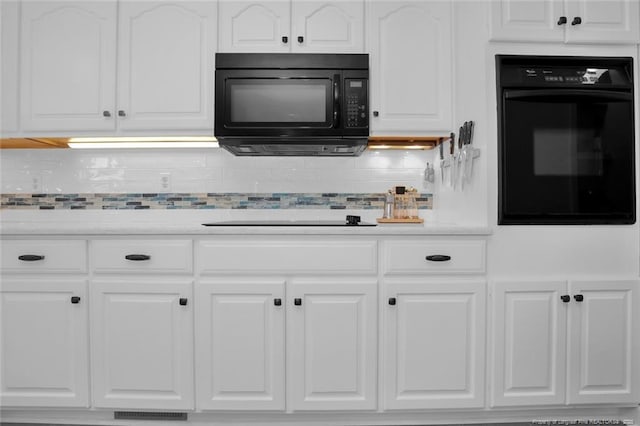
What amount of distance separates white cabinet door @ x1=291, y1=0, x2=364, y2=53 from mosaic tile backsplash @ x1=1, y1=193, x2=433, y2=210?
838 millimetres

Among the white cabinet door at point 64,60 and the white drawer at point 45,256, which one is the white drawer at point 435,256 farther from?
the white cabinet door at point 64,60

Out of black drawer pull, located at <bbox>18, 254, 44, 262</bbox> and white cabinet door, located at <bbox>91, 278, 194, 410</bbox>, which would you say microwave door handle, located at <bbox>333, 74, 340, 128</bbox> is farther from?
black drawer pull, located at <bbox>18, 254, 44, 262</bbox>

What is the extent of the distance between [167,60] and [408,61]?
4.17 feet

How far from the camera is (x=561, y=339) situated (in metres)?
1.85

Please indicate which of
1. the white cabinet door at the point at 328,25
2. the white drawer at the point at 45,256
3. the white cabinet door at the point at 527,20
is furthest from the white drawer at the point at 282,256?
the white cabinet door at the point at 527,20

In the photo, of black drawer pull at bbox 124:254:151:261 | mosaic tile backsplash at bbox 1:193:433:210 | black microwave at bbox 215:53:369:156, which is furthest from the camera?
mosaic tile backsplash at bbox 1:193:433:210

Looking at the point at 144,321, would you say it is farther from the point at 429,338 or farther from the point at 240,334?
the point at 429,338

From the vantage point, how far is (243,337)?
1813mm

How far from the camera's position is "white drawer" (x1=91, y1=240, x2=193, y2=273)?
71.7 inches

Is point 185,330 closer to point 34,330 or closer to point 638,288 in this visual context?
point 34,330

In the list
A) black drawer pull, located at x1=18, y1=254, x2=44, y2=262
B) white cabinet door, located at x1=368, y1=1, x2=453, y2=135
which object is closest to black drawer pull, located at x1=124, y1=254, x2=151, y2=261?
black drawer pull, located at x1=18, y1=254, x2=44, y2=262

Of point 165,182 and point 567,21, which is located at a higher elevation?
point 567,21

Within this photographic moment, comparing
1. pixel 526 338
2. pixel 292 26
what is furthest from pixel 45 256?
pixel 526 338

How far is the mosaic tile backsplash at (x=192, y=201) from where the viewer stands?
246 cm
